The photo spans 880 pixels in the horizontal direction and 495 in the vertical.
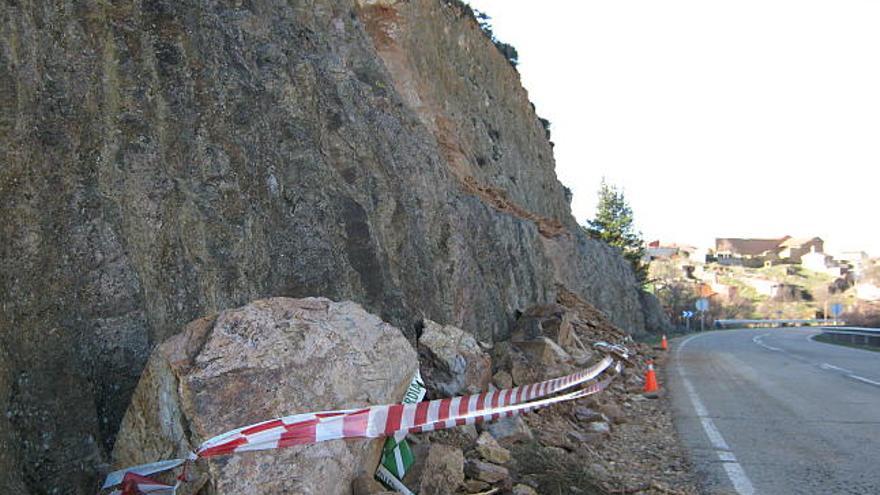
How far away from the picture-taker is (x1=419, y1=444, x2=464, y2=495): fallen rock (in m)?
4.68

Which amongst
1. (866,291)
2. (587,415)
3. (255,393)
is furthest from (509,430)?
(866,291)

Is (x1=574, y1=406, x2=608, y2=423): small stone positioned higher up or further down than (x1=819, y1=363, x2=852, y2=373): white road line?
further down

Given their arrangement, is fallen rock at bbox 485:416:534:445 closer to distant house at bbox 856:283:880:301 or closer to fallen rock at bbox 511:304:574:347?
fallen rock at bbox 511:304:574:347

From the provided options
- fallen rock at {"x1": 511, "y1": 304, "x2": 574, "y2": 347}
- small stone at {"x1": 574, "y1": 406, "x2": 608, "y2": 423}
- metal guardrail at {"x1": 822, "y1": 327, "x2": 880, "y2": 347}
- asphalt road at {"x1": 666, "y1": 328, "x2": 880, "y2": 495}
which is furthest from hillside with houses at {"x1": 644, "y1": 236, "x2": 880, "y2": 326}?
small stone at {"x1": 574, "y1": 406, "x2": 608, "y2": 423}

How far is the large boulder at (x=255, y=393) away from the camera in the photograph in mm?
3764

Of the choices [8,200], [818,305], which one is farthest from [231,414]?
[818,305]

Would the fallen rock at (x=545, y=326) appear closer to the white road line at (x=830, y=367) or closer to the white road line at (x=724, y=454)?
the white road line at (x=724, y=454)

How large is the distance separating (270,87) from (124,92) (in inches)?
97.4

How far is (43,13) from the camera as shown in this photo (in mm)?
5473

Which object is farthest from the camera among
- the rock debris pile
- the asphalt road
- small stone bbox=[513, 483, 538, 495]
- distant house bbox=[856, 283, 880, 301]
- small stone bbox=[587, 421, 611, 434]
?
distant house bbox=[856, 283, 880, 301]

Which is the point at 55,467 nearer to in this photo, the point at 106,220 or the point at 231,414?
the point at 231,414

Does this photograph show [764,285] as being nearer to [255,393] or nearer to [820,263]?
[820,263]

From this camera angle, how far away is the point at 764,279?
111500 millimetres

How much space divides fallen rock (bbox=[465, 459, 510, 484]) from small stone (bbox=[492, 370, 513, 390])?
3.75 meters
